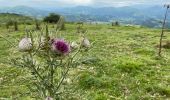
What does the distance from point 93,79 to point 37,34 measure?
13647mm

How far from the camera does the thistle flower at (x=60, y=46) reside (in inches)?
190

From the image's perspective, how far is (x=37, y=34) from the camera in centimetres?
529

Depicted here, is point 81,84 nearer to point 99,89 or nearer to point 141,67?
point 99,89

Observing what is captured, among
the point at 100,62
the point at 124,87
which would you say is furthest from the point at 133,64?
the point at 124,87

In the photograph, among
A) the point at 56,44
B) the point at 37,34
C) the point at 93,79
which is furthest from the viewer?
the point at 93,79

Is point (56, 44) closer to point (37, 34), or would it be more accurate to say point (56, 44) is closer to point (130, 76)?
point (37, 34)

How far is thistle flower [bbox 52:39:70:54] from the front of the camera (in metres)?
4.82

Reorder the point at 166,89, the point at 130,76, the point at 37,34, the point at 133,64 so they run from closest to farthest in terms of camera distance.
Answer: the point at 37,34 < the point at 166,89 < the point at 130,76 < the point at 133,64

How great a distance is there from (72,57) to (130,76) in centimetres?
1551

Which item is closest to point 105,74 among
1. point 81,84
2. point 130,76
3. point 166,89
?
point 130,76

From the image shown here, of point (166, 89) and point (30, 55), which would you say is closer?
point (30, 55)

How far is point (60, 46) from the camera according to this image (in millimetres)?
4828

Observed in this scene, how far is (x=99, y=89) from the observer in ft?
58.6

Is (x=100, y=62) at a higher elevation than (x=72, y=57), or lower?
lower
